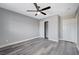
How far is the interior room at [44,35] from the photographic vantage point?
326cm

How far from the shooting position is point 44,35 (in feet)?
24.5

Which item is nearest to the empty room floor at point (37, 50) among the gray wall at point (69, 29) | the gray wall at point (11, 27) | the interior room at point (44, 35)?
the interior room at point (44, 35)

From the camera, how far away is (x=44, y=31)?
7.55 meters

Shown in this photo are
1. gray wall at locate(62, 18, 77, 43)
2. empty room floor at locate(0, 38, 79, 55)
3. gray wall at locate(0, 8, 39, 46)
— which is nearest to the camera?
empty room floor at locate(0, 38, 79, 55)

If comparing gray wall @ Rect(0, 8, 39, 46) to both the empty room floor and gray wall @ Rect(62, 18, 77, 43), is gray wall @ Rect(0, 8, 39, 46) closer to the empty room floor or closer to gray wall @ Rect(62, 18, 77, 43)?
the empty room floor

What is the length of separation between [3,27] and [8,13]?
1030 mm

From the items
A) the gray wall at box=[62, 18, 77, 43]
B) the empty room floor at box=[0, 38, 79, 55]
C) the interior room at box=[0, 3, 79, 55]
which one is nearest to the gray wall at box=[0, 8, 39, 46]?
the interior room at box=[0, 3, 79, 55]

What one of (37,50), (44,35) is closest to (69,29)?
(44,35)

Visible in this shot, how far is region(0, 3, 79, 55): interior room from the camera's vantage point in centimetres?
326

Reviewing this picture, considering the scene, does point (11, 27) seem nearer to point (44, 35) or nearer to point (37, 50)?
point (37, 50)
